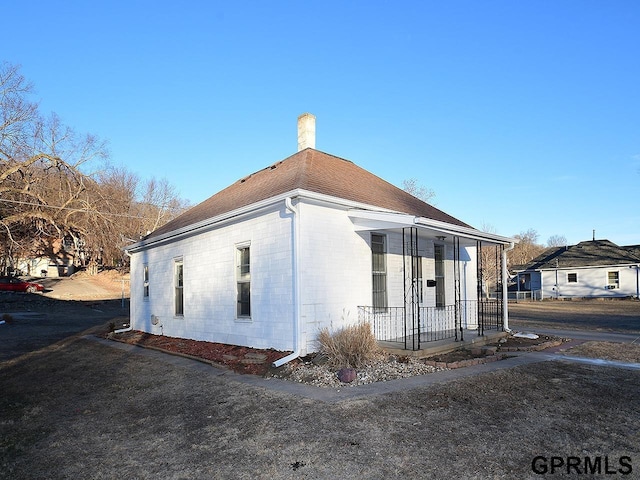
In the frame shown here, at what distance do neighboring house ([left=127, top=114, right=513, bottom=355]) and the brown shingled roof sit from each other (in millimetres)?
59

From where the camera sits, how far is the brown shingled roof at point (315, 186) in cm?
1029

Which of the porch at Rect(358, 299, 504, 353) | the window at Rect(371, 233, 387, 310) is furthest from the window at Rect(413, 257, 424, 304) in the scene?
the window at Rect(371, 233, 387, 310)

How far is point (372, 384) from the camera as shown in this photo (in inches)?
274

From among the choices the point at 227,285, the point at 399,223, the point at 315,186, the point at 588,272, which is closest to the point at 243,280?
the point at 227,285

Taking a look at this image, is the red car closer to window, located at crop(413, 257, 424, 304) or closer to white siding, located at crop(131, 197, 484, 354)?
white siding, located at crop(131, 197, 484, 354)

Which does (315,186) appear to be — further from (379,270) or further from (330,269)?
(379,270)

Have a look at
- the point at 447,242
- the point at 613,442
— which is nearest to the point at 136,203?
the point at 447,242

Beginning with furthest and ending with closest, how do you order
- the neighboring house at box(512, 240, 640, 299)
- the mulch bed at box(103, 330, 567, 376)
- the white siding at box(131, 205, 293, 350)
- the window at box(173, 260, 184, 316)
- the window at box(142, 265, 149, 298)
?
the neighboring house at box(512, 240, 640, 299) < the window at box(142, 265, 149, 298) < the window at box(173, 260, 184, 316) < the white siding at box(131, 205, 293, 350) < the mulch bed at box(103, 330, 567, 376)

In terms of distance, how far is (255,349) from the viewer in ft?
32.3

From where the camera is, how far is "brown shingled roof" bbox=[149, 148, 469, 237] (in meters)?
10.3

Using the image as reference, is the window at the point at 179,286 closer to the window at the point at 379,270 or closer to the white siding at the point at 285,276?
the white siding at the point at 285,276

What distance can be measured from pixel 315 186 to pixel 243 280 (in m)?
2.94

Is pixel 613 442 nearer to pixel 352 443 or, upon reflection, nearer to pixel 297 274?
pixel 352 443

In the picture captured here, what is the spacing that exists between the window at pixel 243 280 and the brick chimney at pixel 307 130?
4676 mm
